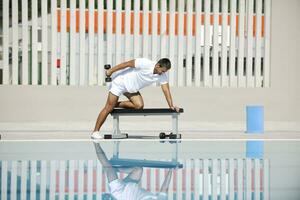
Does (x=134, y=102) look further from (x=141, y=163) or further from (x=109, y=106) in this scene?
(x=141, y=163)

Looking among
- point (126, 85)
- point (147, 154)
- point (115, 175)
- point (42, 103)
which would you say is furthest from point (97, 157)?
point (42, 103)

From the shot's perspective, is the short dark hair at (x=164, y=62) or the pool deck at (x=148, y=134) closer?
the short dark hair at (x=164, y=62)

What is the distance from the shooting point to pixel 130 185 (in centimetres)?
539

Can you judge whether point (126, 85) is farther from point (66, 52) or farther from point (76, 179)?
point (76, 179)

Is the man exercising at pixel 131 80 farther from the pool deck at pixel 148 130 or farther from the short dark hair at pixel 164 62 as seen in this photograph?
the pool deck at pixel 148 130

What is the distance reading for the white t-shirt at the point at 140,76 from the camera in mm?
10070

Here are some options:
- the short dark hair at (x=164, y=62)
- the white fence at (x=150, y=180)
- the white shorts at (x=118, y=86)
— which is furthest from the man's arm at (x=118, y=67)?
the white fence at (x=150, y=180)

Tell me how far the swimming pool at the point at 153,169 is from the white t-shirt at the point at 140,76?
889mm

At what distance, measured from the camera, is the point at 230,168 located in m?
6.53

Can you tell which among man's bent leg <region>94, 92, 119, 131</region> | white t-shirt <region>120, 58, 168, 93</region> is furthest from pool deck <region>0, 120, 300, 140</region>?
white t-shirt <region>120, 58, 168, 93</region>

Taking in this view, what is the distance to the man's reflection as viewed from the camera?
482 centimetres

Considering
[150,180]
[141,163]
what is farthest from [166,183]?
[141,163]

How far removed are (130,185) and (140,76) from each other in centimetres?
484

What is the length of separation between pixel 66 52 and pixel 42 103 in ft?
3.36
